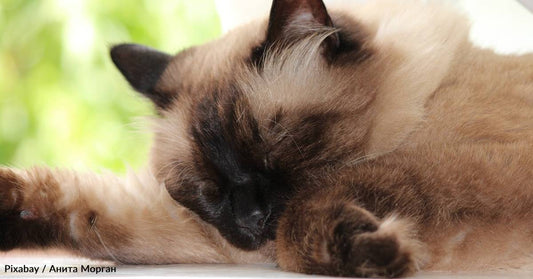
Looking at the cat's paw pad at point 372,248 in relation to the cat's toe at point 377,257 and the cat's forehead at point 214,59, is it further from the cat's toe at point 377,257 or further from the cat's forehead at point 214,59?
the cat's forehead at point 214,59

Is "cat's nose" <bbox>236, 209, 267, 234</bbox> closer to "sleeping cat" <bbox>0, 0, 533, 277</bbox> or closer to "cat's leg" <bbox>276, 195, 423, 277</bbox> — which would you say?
"sleeping cat" <bbox>0, 0, 533, 277</bbox>

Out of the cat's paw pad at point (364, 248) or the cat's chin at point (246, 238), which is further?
the cat's chin at point (246, 238)

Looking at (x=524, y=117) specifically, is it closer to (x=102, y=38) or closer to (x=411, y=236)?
(x=411, y=236)

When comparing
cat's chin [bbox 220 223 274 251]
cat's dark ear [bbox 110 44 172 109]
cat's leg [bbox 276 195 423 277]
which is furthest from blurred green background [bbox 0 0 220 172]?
cat's leg [bbox 276 195 423 277]

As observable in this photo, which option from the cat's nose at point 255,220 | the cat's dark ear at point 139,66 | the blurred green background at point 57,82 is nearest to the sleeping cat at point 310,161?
the cat's nose at point 255,220

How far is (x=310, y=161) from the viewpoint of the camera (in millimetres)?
1321

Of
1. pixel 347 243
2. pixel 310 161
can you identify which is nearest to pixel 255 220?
pixel 310 161

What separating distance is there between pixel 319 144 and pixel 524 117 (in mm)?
438

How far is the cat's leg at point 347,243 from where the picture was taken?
0.98 metres

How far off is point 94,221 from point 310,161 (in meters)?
0.49

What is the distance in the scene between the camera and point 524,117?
53.4 inches

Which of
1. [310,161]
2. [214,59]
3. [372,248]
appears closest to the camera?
[372,248]

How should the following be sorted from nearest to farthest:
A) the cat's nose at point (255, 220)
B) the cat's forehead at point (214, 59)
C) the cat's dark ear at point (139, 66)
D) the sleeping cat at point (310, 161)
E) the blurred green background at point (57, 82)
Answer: the sleeping cat at point (310, 161) → the cat's nose at point (255, 220) → the cat's forehead at point (214, 59) → the cat's dark ear at point (139, 66) → the blurred green background at point (57, 82)

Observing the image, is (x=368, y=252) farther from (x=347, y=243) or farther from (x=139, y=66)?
(x=139, y=66)
